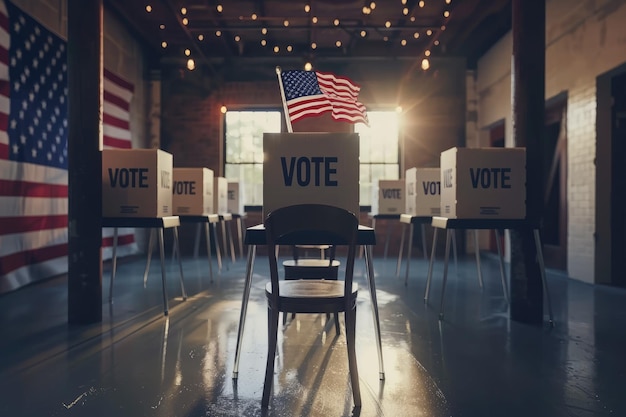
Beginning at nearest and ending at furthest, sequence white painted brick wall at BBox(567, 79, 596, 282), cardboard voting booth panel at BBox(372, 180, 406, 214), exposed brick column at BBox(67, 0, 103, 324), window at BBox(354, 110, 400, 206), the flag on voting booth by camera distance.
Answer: the flag on voting booth < exposed brick column at BBox(67, 0, 103, 324) < white painted brick wall at BBox(567, 79, 596, 282) < cardboard voting booth panel at BBox(372, 180, 406, 214) < window at BBox(354, 110, 400, 206)

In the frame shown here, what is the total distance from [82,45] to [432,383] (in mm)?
3167

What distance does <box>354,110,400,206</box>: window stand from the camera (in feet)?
29.8

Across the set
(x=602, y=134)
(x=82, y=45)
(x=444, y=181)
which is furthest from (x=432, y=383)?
(x=602, y=134)

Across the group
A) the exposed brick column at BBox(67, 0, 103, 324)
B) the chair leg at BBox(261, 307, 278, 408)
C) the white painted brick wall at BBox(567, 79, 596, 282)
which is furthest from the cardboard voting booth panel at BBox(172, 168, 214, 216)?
the white painted brick wall at BBox(567, 79, 596, 282)

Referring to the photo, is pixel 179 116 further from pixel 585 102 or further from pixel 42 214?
pixel 585 102

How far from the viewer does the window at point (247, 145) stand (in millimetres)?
9109

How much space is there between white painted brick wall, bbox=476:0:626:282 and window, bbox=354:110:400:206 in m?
3.19

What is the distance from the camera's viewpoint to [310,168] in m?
2.20

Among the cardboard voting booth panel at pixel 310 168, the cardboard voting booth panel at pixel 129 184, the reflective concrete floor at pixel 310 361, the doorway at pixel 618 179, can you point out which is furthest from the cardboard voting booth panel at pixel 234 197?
the cardboard voting booth panel at pixel 310 168

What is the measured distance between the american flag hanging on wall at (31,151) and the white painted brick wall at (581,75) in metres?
6.05

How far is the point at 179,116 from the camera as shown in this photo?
29.6 feet

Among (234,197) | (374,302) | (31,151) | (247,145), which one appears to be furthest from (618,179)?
(31,151)

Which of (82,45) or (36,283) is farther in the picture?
(36,283)

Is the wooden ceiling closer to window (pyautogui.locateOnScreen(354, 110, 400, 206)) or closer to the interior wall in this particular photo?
the interior wall
